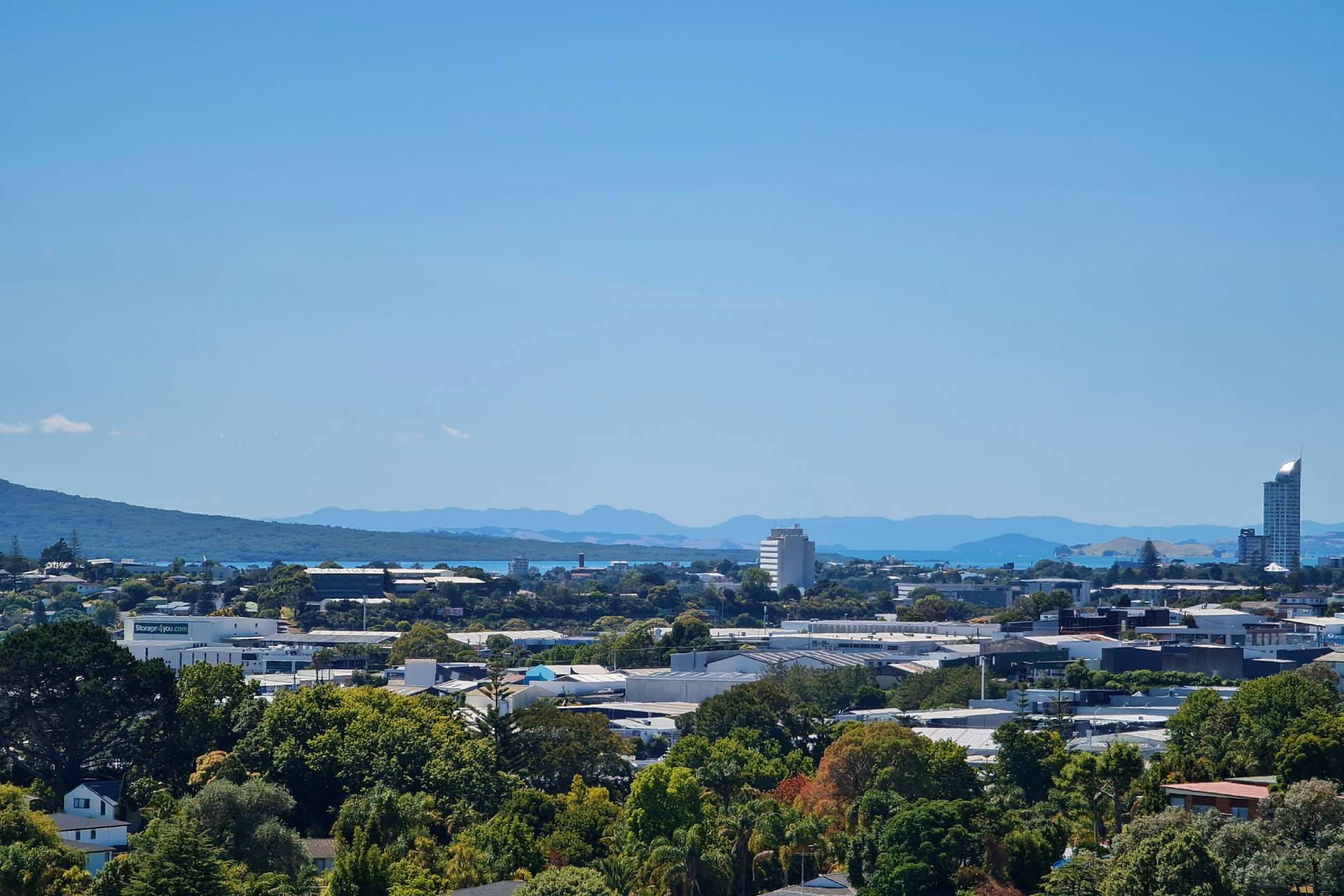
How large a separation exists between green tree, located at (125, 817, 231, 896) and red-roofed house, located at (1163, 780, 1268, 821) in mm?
22147

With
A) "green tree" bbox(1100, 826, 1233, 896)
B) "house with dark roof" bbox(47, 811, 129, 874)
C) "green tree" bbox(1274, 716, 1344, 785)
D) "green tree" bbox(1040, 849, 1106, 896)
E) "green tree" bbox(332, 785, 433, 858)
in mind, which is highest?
"green tree" bbox(1274, 716, 1344, 785)

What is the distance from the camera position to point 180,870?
37.7 meters

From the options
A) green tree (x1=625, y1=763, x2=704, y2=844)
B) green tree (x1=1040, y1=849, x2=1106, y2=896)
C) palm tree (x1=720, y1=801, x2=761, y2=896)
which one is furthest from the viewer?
green tree (x1=625, y1=763, x2=704, y2=844)

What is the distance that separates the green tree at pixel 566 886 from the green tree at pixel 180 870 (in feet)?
21.4

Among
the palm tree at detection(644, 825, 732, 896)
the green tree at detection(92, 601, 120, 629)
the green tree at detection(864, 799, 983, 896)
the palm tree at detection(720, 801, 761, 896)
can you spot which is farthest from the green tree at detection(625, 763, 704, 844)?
the green tree at detection(92, 601, 120, 629)

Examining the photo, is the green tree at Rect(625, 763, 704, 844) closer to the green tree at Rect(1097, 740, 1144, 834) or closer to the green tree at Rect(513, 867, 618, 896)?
the green tree at Rect(513, 867, 618, 896)

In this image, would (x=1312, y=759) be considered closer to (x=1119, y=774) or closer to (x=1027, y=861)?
(x=1119, y=774)

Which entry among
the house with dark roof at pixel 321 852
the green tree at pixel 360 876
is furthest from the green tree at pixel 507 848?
the green tree at pixel 360 876

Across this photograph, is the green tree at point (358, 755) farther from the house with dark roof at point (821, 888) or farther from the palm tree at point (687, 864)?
the house with dark roof at point (821, 888)

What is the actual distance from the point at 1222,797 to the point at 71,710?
123 feet

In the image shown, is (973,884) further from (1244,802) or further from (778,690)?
(778,690)

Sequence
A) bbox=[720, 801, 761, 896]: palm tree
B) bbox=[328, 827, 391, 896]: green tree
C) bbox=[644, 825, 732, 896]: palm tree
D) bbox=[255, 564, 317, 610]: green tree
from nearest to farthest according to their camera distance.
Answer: bbox=[328, 827, 391, 896]: green tree
bbox=[644, 825, 732, 896]: palm tree
bbox=[720, 801, 761, 896]: palm tree
bbox=[255, 564, 317, 610]: green tree

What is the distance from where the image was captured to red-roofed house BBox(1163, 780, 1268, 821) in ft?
141

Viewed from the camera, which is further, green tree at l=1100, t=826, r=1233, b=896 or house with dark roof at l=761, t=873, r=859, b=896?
house with dark roof at l=761, t=873, r=859, b=896
